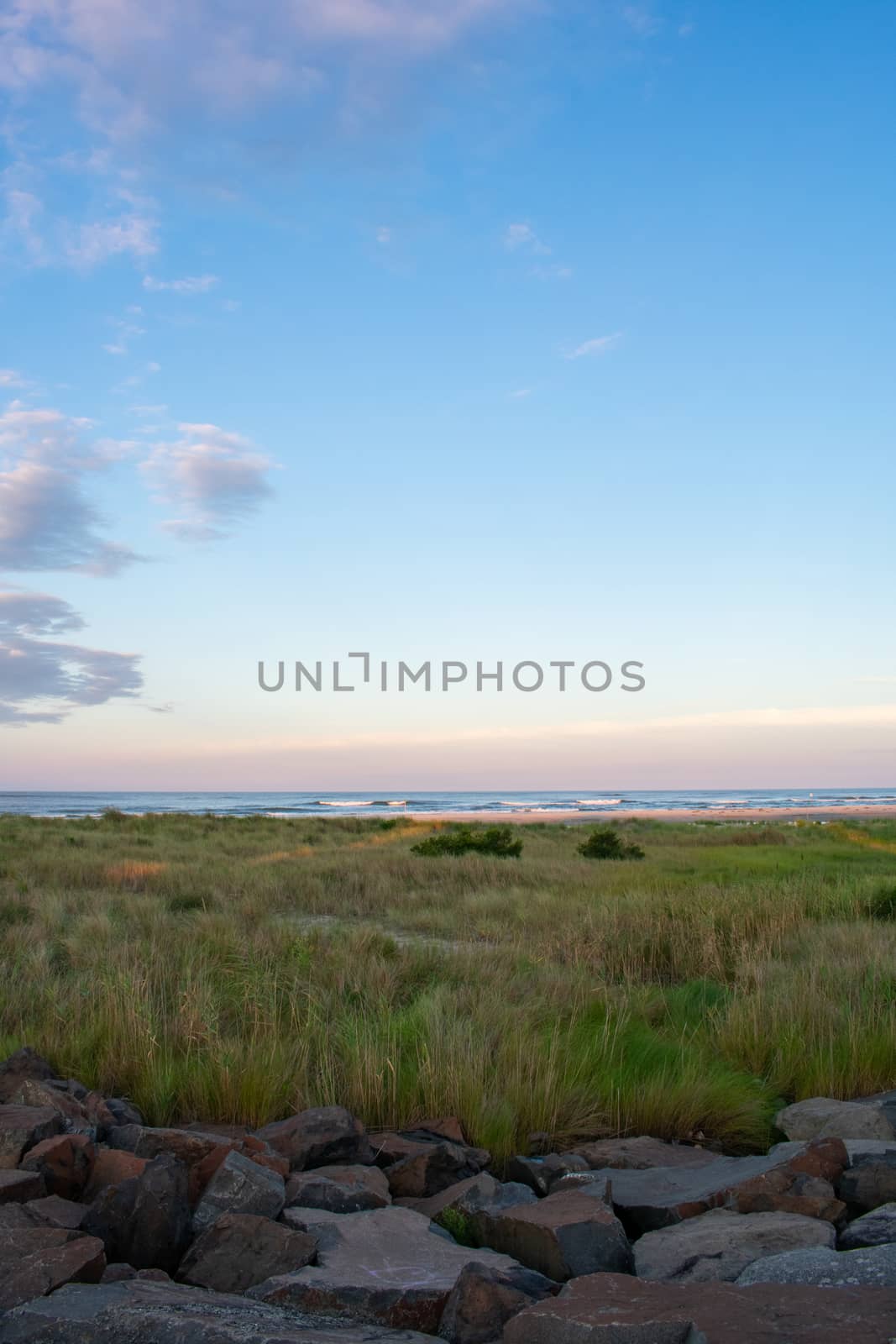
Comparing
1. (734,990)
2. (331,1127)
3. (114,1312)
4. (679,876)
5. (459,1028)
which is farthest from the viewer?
(679,876)

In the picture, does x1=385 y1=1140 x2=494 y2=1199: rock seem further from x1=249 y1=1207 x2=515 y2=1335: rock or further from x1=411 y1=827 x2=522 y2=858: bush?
x1=411 y1=827 x2=522 y2=858: bush

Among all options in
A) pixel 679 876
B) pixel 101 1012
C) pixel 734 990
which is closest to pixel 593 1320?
pixel 101 1012

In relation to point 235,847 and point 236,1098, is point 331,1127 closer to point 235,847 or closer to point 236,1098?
point 236,1098

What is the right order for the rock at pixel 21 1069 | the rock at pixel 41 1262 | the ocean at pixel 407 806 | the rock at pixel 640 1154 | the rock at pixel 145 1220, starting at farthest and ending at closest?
the ocean at pixel 407 806 → the rock at pixel 21 1069 → the rock at pixel 640 1154 → the rock at pixel 145 1220 → the rock at pixel 41 1262

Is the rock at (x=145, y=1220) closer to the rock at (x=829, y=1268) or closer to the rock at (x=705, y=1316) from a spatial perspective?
the rock at (x=705, y=1316)

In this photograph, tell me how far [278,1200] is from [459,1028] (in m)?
2.70

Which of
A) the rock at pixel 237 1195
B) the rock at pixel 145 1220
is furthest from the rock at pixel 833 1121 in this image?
the rock at pixel 145 1220

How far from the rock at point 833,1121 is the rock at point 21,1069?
4.25 m

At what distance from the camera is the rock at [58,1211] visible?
3447 millimetres

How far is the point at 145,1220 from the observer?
3381 mm

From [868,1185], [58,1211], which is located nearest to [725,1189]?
[868,1185]

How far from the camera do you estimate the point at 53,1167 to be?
3.86 m

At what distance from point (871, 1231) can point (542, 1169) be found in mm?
1569

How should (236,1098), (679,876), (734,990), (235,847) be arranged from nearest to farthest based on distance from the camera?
(236,1098)
(734,990)
(679,876)
(235,847)
